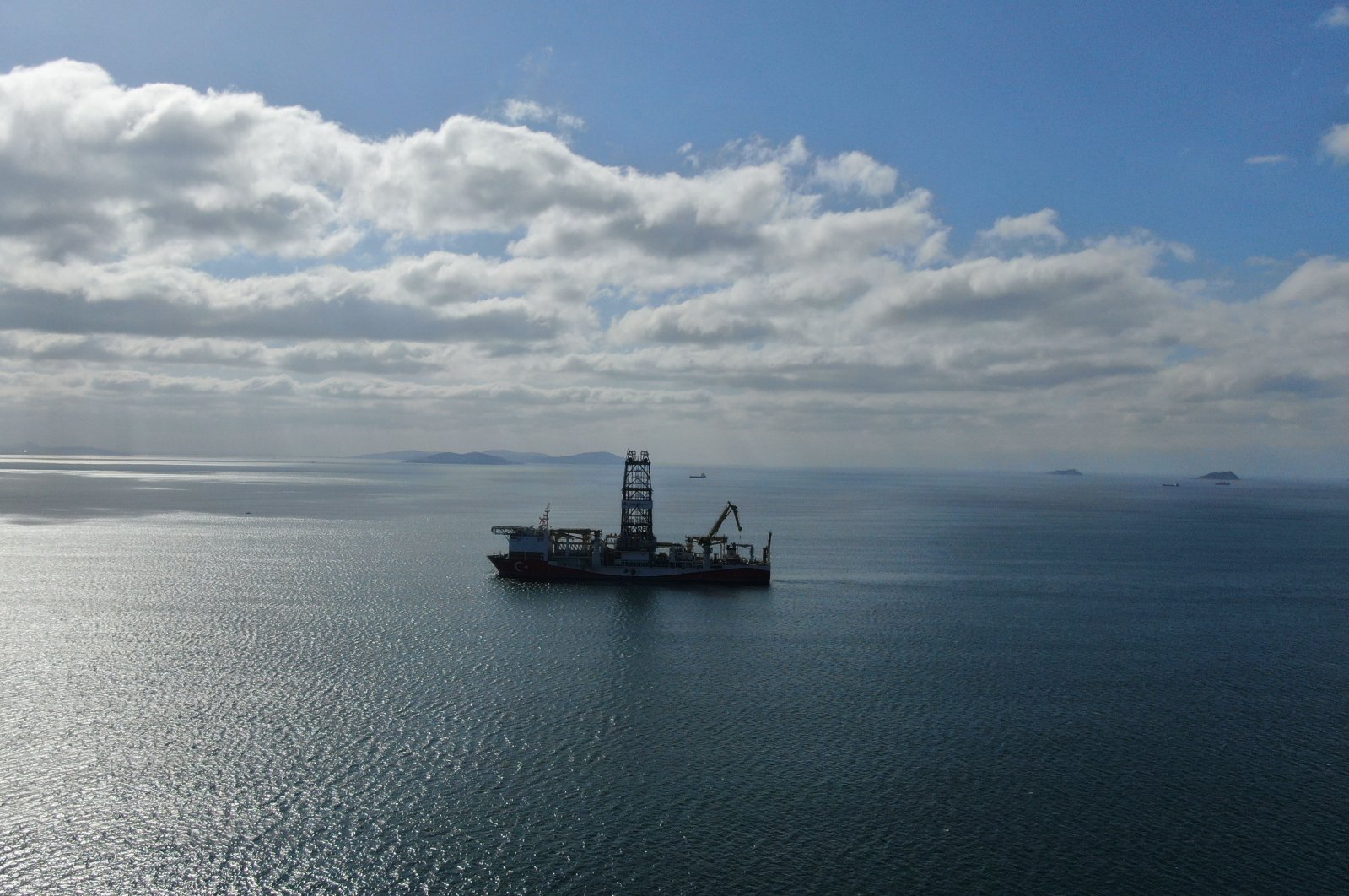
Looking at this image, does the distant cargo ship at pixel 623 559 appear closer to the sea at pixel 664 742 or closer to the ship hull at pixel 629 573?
the ship hull at pixel 629 573

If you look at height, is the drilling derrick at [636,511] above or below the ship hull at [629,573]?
above

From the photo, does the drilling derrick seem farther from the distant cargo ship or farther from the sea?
the sea

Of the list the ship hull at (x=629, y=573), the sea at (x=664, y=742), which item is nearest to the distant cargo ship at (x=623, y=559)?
the ship hull at (x=629, y=573)

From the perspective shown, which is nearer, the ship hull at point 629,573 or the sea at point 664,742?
the sea at point 664,742

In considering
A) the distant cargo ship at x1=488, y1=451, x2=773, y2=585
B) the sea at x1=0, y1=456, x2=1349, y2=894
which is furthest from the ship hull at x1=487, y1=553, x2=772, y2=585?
the sea at x1=0, y1=456, x2=1349, y2=894

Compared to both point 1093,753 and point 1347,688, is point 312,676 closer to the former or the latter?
point 1093,753

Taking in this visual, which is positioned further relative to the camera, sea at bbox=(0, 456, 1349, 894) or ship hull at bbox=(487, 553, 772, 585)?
A: ship hull at bbox=(487, 553, 772, 585)
